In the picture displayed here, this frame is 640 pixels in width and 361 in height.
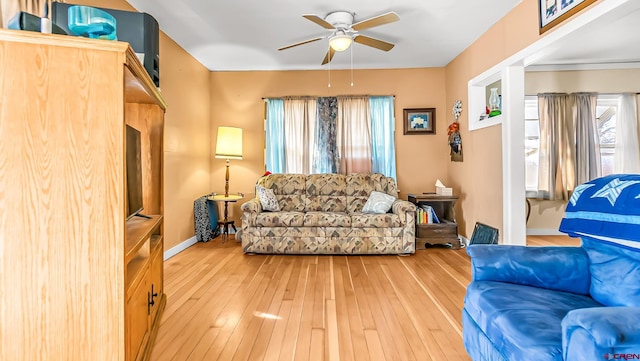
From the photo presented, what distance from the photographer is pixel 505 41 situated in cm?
331

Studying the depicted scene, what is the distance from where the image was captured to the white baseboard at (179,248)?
376 cm

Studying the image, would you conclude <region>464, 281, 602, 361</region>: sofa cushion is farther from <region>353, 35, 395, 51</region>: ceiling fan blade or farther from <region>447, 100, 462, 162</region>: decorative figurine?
<region>447, 100, 462, 162</region>: decorative figurine

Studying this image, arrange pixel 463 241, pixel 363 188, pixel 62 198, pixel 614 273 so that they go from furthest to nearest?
pixel 363 188 < pixel 463 241 < pixel 614 273 < pixel 62 198

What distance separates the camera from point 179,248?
4051 millimetres

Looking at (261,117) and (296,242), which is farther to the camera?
(261,117)

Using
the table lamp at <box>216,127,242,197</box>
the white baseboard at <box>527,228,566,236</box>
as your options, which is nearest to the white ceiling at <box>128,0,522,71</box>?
the table lamp at <box>216,127,242,197</box>

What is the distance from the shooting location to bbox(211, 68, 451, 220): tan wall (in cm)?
510

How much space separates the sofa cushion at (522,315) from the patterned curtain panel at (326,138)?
11.9 ft

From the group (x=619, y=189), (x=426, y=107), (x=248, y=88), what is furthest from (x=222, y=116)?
(x=619, y=189)

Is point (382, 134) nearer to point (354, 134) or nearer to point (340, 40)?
point (354, 134)

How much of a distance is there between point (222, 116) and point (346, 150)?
2186 millimetres

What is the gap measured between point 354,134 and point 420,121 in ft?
3.64

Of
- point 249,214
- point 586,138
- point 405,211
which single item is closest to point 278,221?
point 249,214

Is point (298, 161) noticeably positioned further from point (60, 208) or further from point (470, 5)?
point (60, 208)
